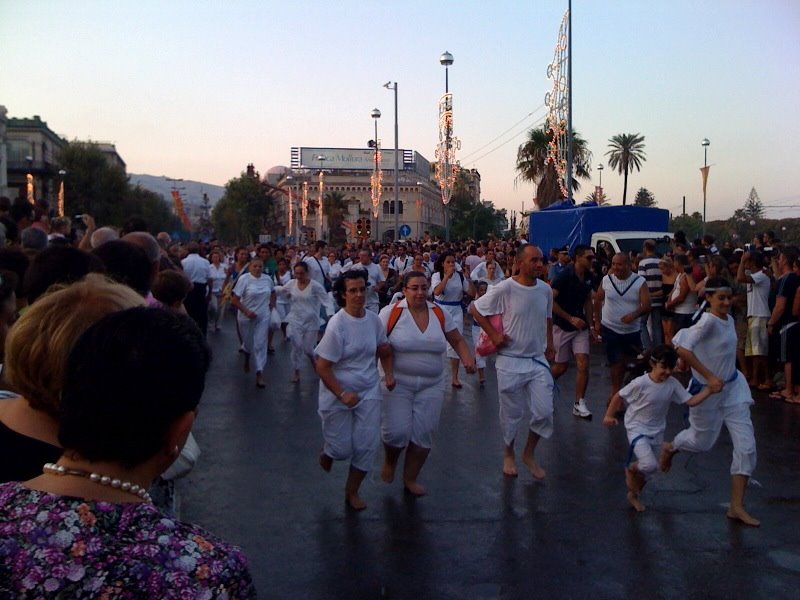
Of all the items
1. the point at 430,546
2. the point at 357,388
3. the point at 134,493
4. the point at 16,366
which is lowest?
the point at 430,546

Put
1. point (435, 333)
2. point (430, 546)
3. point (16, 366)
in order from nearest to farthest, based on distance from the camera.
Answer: point (16, 366), point (430, 546), point (435, 333)

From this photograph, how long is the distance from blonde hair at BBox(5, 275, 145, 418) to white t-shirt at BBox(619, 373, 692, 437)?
4.83 meters

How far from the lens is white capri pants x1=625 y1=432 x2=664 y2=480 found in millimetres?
5957

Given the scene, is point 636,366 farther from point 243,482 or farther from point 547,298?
point 243,482

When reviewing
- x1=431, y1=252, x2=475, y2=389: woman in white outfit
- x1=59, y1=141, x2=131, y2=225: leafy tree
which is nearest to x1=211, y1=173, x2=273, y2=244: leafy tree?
x1=59, y1=141, x2=131, y2=225: leafy tree

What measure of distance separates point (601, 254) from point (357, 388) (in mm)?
13312

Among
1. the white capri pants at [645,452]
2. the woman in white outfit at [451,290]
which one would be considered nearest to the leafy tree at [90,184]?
the woman in white outfit at [451,290]

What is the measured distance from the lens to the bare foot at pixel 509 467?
707 cm

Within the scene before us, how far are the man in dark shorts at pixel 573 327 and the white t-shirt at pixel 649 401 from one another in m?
3.08

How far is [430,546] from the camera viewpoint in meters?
5.44

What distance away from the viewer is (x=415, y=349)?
21.3 feet

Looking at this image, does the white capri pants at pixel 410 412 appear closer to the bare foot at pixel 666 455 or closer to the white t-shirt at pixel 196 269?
the bare foot at pixel 666 455

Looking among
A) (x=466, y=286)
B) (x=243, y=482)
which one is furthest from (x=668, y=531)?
(x=466, y=286)

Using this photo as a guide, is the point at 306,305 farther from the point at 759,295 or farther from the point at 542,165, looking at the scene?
the point at 542,165
